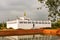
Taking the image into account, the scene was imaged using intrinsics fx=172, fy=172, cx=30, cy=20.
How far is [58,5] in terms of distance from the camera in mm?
38750

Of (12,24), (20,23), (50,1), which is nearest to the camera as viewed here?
(50,1)

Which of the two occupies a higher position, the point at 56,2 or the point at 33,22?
the point at 56,2

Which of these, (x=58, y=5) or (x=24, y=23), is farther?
(x=24, y=23)

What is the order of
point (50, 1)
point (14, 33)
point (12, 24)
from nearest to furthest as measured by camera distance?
point (50, 1) < point (14, 33) < point (12, 24)

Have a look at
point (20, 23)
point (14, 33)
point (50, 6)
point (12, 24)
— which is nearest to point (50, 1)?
point (50, 6)

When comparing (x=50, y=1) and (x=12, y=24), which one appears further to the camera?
(x=12, y=24)

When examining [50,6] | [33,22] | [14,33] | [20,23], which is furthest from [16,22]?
[50,6]

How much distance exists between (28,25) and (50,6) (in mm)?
25469

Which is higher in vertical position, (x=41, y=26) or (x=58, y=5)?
(x=58, y=5)

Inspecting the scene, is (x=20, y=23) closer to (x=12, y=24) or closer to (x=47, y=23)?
(x=12, y=24)

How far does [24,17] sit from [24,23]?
268 inches

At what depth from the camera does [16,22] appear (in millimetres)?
62500

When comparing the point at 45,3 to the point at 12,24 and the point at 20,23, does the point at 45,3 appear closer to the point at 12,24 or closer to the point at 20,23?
the point at 20,23

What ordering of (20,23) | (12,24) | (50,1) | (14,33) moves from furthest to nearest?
(12,24) < (20,23) < (14,33) < (50,1)
